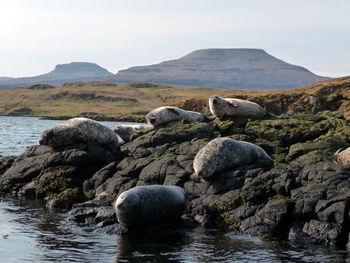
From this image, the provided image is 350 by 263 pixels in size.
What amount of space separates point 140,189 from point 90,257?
3.50m

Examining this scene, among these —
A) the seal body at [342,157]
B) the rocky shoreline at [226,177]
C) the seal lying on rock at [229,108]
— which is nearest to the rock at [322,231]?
the rocky shoreline at [226,177]

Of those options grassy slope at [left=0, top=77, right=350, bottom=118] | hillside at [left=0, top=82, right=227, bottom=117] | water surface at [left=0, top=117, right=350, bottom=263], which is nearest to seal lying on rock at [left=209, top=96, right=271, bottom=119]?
water surface at [left=0, top=117, right=350, bottom=263]

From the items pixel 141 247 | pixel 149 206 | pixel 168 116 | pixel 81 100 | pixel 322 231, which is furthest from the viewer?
pixel 81 100

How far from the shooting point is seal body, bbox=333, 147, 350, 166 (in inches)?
746

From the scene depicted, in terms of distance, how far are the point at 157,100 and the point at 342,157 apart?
157 metres

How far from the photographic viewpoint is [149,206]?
16.7 m

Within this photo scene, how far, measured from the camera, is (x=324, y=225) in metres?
15.9

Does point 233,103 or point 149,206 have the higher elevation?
point 233,103

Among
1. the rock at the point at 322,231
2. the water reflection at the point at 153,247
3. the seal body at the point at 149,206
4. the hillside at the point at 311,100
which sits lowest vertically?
the water reflection at the point at 153,247

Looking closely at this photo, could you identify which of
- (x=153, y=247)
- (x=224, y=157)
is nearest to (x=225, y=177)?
(x=224, y=157)

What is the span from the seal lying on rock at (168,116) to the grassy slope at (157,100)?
105ft

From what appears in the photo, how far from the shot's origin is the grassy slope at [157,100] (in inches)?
2758

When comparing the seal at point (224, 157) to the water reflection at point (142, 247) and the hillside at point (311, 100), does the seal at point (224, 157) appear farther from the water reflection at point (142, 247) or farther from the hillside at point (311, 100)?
the hillside at point (311, 100)

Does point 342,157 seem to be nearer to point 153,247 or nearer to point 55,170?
point 153,247
